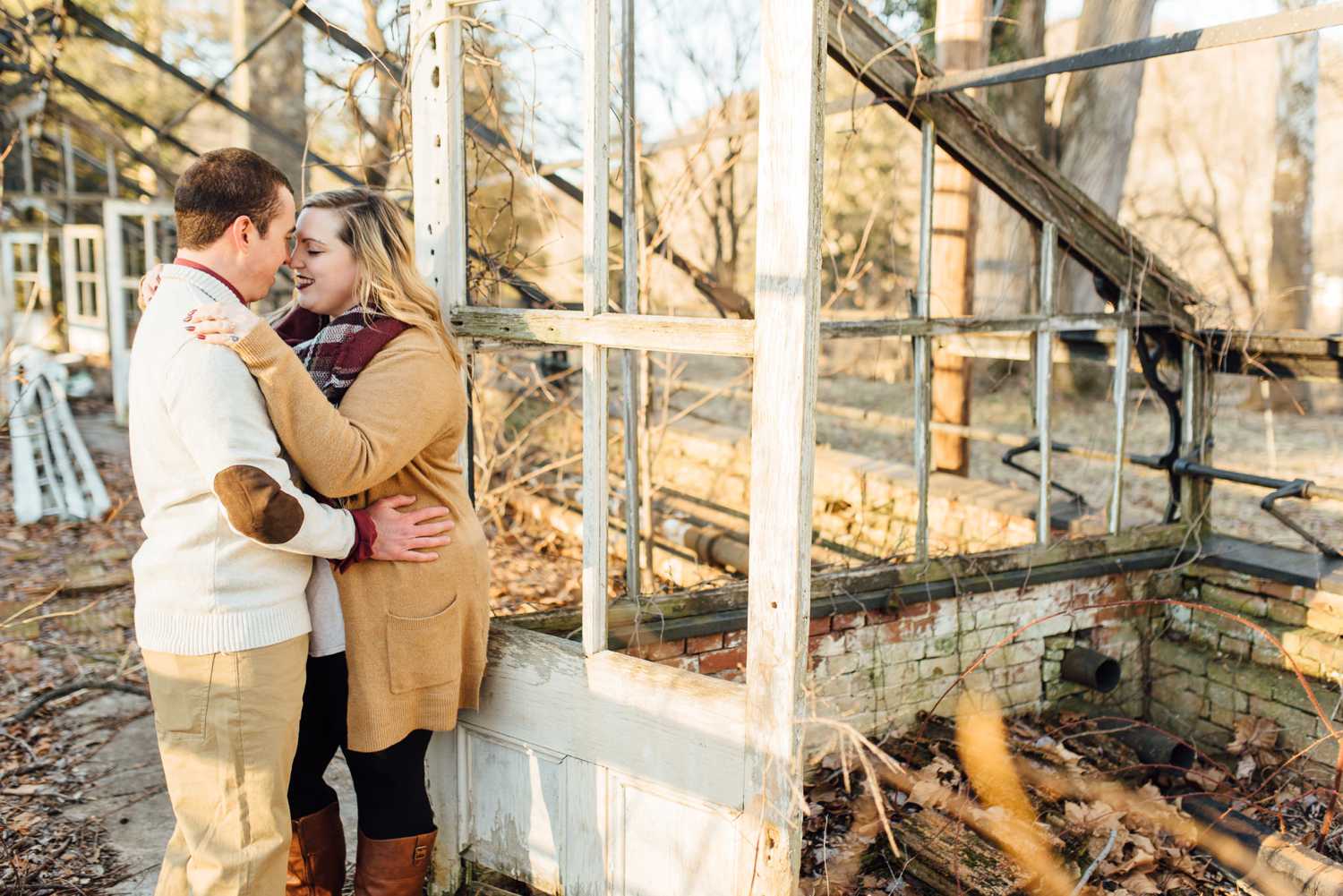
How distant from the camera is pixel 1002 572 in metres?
4.51

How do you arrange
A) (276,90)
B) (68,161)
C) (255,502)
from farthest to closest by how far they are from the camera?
1. (68,161)
2. (276,90)
3. (255,502)

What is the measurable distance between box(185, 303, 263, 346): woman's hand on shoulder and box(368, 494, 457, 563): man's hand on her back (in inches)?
20.6

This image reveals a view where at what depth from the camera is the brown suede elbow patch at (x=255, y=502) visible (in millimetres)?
2074

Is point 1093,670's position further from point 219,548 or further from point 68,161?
point 68,161

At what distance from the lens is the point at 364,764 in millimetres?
2555

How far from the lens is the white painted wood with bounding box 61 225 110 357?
549 inches

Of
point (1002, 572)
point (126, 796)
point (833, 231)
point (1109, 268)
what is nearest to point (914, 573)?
point (1002, 572)

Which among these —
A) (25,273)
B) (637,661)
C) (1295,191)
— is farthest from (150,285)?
(25,273)

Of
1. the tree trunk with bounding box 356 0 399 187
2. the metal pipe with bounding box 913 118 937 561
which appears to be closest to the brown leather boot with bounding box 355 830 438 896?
the tree trunk with bounding box 356 0 399 187

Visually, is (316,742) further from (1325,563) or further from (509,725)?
(1325,563)

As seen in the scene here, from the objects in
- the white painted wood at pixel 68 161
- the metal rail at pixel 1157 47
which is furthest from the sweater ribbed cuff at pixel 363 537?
the white painted wood at pixel 68 161

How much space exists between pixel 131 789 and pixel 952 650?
3098mm

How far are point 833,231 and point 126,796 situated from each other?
13.2 meters

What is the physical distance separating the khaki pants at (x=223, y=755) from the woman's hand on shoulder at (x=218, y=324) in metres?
0.63
